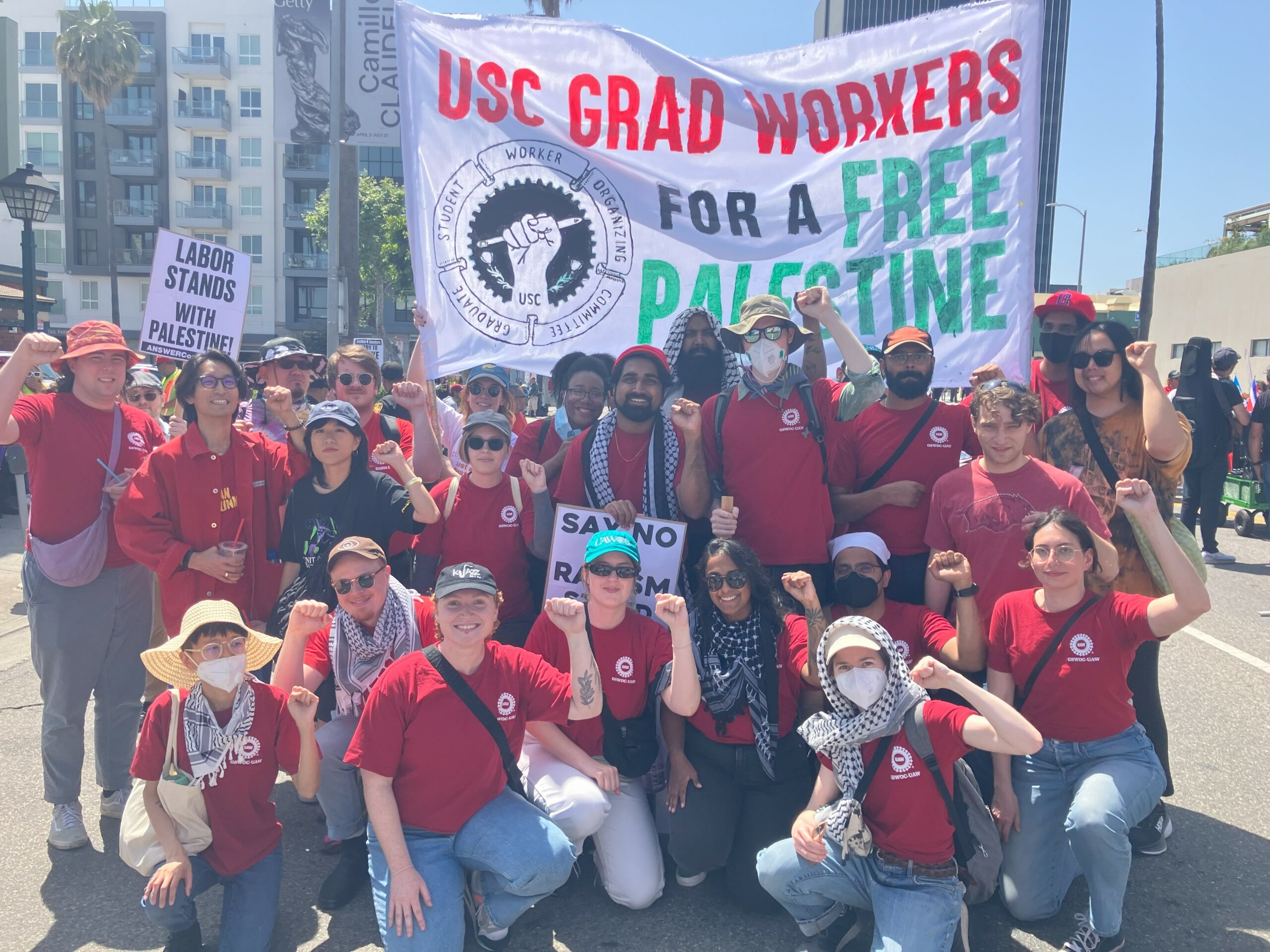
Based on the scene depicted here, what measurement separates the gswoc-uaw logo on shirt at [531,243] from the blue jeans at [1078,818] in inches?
125

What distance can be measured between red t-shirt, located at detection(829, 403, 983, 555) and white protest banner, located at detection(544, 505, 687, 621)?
859mm

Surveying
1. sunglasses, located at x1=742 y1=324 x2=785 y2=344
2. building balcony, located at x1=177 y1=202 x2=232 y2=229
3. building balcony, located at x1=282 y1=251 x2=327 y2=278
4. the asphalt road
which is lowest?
the asphalt road

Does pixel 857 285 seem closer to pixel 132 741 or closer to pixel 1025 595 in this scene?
pixel 1025 595

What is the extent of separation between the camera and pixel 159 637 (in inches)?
211

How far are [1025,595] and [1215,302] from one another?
131 feet

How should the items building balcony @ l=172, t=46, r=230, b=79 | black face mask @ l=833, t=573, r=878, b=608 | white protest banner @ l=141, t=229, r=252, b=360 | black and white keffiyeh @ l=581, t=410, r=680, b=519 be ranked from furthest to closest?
building balcony @ l=172, t=46, r=230, b=79 < white protest banner @ l=141, t=229, r=252, b=360 < black and white keffiyeh @ l=581, t=410, r=680, b=519 < black face mask @ l=833, t=573, r=878, b=608

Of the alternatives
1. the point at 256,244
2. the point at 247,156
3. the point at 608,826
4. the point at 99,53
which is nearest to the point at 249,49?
the point at 247,156

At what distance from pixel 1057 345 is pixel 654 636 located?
8.11 ft

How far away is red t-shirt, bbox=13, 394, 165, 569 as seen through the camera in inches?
158

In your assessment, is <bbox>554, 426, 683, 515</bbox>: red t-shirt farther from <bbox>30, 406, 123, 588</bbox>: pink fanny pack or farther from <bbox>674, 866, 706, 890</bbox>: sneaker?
<bbox>30, 406, 123, 588</bbox>: pink fanny pack

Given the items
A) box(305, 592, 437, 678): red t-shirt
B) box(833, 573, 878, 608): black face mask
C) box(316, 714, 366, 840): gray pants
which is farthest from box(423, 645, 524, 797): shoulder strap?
box(833, 573, 878, 608): black face mask

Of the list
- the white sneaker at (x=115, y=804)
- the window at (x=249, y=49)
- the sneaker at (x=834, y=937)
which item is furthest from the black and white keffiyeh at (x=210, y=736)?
the window at (x=249, y=49)

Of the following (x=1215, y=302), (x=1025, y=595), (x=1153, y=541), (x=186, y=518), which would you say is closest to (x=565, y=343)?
(x=186, y=518)

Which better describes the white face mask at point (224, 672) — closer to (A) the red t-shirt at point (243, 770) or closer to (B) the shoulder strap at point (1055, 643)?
(A) the red t-shirt at point (243, 770)
